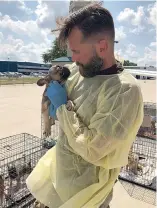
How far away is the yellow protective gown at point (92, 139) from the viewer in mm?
905

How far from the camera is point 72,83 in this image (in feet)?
3.70

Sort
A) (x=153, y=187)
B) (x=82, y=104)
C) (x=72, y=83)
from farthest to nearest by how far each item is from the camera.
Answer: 1. (x=153, y=187)
2. (x=72, y=83)
3. (x=82, y=104)

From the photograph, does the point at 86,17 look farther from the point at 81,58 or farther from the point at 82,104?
the point at 82,104

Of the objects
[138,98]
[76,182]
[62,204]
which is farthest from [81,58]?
[62,204]

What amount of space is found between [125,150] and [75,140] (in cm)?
22

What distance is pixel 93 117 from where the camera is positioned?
942mm

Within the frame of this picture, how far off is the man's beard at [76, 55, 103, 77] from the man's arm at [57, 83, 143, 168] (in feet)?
0.46

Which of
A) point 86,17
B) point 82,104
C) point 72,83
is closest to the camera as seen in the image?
point 86,17


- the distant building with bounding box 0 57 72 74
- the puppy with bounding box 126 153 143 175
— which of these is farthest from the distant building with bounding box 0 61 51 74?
the puppy with bounding box 126 153 143 175

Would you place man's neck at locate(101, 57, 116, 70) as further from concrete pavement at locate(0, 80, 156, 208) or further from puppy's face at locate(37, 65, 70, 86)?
concrete pavement at locate(0, 80, 156, 208)

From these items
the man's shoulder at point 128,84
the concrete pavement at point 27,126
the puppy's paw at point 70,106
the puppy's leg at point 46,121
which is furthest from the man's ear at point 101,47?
the concrete pavement at point 27,126

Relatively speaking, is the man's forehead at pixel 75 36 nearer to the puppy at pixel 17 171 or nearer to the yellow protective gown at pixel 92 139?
the yellow protective gown at pixel 92 139

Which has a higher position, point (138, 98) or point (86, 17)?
point (86, 17)

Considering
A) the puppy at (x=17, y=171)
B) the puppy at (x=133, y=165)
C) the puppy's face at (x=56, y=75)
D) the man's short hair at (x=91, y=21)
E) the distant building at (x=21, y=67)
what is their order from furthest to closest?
the distant building at (x=21, y=67), the puppy at (x=133, y=165), the puppy at (x=17, y=171), the puppy's face at (x=56, y=75), the man's short hair at (x=91, y=21)
